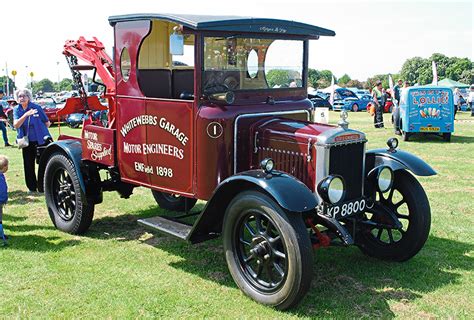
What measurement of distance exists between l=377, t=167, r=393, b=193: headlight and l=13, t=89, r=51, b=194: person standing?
469 centimetres

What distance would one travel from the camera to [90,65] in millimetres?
6363

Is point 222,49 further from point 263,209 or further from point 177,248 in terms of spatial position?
point 177,248

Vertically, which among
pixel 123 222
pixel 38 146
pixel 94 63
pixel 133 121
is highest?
pixel 94 63

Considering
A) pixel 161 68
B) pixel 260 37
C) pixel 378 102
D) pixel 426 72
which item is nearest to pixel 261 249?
pixel 260 37

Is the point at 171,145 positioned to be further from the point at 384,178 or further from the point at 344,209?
the point at 384,178

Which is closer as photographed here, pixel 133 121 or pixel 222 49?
pixel 222 49

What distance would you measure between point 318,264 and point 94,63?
3.59m

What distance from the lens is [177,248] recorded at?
17.5 ft

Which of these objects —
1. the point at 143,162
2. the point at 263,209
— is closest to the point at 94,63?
the point at 143,162

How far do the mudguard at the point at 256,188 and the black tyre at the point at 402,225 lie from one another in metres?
1.24

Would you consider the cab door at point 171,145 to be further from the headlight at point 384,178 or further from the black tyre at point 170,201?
the headlight at point 384,178

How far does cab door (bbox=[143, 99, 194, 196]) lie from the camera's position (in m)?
4.62

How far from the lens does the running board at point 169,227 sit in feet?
14.9

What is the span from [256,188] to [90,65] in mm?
3375
